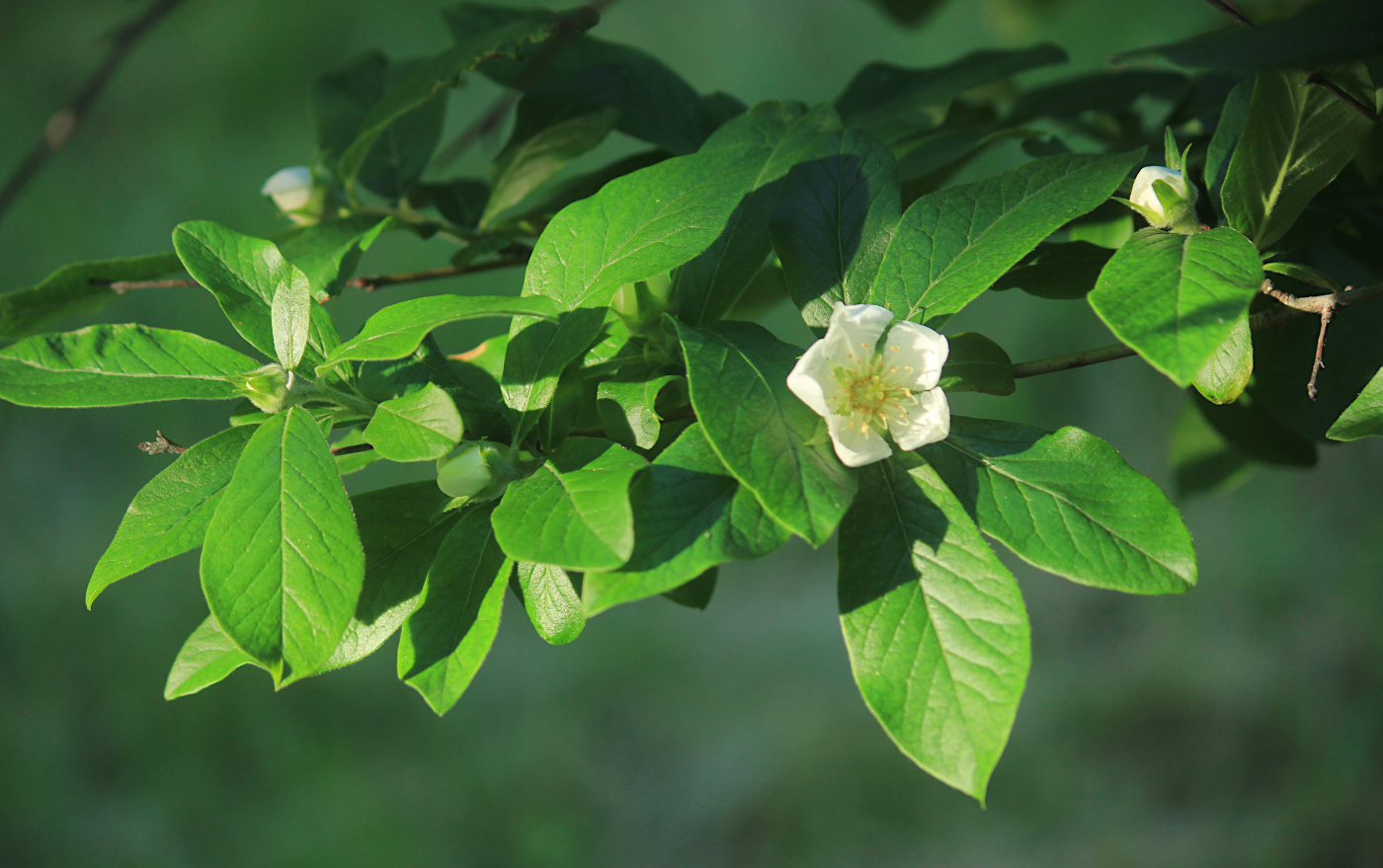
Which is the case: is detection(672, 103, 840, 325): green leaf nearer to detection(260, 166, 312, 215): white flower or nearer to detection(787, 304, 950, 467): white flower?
detection(787, 304, 950, 467): white flower

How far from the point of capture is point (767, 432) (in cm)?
32

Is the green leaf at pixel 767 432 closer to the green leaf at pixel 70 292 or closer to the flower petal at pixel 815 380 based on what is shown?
the flower petal at pixel 815 380

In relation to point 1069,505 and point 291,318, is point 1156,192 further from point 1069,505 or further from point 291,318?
point 291,318

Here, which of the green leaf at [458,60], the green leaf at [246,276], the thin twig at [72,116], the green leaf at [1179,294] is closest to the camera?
the green leaf at [1179,294]

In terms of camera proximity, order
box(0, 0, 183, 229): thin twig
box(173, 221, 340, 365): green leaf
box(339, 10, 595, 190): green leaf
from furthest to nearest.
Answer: box(0, 0, 183, 229): thin twig
box(339, 10, 595, 190): green leaf
box(173, 221, 340, 365): green leaf

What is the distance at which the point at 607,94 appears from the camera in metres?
0.58

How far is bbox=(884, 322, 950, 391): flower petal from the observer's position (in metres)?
0.35

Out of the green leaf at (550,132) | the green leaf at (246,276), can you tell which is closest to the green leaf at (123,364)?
the green leaf at (246,276)

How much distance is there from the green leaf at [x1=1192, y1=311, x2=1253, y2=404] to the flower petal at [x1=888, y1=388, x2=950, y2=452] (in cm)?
10

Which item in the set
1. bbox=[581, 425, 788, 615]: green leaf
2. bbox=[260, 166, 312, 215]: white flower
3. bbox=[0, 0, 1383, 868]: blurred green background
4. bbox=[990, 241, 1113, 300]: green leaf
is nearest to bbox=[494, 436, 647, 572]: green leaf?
bbox=[581, 425, 788, 615]: green leaf

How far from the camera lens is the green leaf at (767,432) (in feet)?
0.97

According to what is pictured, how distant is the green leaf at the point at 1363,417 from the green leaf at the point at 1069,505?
79 millimetres

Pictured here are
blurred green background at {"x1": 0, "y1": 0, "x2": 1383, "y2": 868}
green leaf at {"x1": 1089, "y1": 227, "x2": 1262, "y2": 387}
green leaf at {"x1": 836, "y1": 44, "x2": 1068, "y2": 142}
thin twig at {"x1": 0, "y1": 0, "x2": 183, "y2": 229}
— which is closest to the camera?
green leaf at {"x1": 1089, "y1": 227, "x2": 1262, "y2": 387}

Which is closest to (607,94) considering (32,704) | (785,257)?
(785,257)
